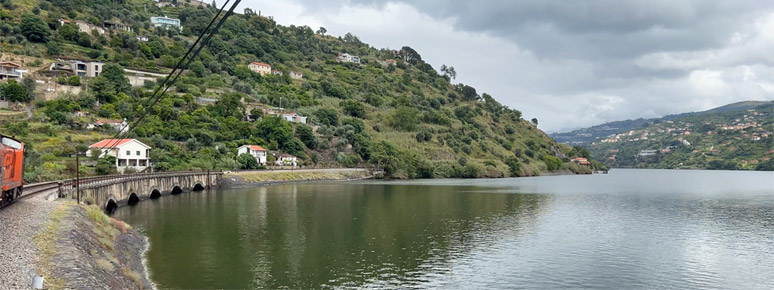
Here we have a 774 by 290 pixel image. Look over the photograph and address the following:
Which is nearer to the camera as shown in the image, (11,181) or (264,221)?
(11,181)

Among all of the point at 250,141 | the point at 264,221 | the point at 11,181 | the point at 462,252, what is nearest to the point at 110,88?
the point at 250,141

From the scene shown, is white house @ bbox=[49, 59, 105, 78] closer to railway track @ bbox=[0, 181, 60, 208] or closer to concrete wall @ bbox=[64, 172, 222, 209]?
concrete wall @ bbox=[64, 172, 222, 209]

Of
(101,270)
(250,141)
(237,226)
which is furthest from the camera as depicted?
(250,141)

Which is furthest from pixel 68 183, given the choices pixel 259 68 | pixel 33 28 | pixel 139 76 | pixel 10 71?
pixel 259 68

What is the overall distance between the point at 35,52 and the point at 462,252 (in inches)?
5458

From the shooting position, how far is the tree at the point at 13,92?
10119 cm

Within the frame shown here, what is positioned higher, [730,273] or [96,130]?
[96,130]

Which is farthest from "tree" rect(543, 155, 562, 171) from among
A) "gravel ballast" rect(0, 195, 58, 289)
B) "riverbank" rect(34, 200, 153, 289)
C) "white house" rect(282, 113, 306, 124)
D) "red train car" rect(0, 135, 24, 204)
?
"red train car" rect(0, 135, 24, 204)

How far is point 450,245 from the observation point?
3741cm

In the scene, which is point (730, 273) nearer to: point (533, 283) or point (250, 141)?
point (533, 283)

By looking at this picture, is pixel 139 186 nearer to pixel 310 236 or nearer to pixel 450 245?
pixel 310 236

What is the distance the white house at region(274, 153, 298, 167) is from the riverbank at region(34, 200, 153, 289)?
79815 mm

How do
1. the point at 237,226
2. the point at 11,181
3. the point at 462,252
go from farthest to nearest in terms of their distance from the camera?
the point at 237,226 < the point at 462,252 < the point at 11,181

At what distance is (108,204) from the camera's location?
5247cm
